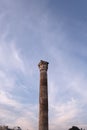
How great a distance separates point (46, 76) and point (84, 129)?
178 feet

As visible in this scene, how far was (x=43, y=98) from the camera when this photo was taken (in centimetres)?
2733

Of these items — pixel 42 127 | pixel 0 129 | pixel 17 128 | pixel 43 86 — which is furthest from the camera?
pixel 17 128

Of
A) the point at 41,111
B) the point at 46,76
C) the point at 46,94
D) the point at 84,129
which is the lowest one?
the point at 41,111

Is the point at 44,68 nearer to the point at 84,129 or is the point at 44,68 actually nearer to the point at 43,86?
the point at 43,86

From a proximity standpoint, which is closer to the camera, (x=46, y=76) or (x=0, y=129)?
(x=46, y=76)

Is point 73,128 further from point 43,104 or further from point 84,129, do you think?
point 43,104

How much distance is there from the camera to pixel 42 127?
26.1 m

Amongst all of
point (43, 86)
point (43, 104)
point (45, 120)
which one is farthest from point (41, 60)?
point (45, 120)

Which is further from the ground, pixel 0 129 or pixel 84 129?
pixel 84 129

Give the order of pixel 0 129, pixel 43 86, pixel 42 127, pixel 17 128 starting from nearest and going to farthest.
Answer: pixel 42 127, pixel 43 86, pixel 0 129, pixel 17 128

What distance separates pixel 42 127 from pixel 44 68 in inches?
259

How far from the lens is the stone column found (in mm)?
26391

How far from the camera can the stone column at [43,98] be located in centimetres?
2639

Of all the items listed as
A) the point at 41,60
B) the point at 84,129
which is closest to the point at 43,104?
the point at 41,60
